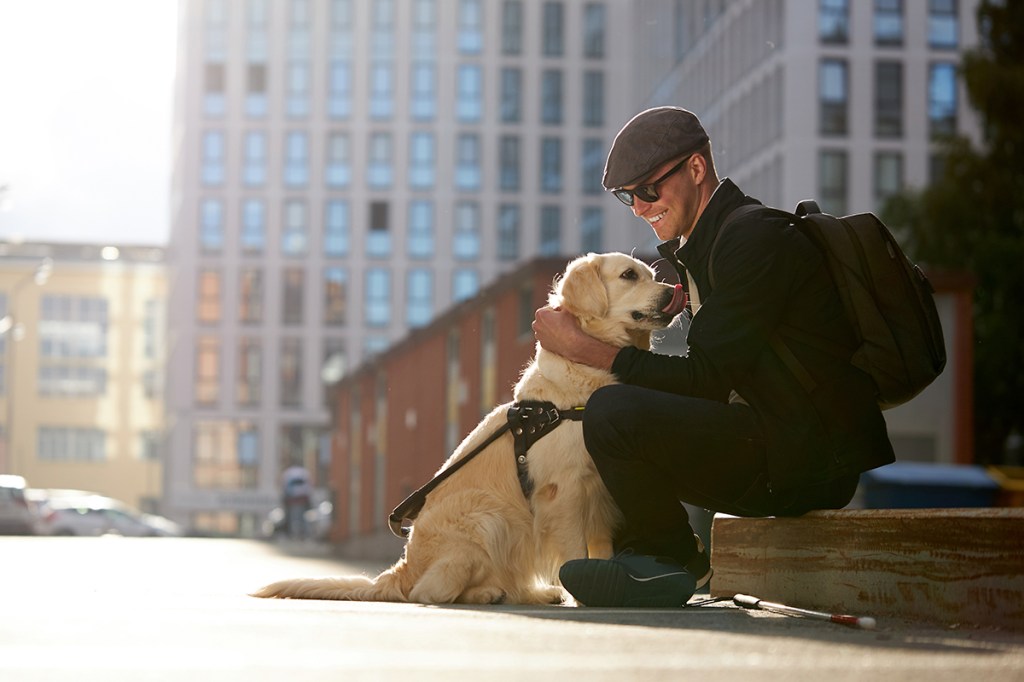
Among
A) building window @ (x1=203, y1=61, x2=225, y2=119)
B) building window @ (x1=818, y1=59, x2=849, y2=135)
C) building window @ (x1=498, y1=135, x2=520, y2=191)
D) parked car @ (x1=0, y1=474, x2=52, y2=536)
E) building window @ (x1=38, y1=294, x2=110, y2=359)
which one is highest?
building window @ (x1=203, y1=61, x2=225, y2=119)

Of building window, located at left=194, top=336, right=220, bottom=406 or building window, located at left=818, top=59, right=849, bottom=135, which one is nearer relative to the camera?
building window, located at left=818, top=59, right=849, bottom=135

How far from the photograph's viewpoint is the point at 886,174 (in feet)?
177

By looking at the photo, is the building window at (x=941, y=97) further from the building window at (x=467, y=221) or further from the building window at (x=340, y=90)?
the building window at (x=340, y=90)

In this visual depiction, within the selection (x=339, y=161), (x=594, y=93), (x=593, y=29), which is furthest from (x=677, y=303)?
(x=593, y=29)

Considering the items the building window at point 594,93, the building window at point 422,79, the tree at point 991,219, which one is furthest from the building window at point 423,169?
the tree at point 991,219

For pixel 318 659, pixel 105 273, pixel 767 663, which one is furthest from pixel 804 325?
pixel 105 273

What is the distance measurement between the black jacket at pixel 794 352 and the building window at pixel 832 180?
48.3 metres

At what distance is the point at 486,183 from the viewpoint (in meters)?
79.4

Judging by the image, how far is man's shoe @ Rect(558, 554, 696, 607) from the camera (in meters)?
5.36

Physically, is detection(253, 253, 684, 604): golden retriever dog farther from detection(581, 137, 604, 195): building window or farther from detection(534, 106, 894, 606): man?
detection(581, 137, 604, 195): building window

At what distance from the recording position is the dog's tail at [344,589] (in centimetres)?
588

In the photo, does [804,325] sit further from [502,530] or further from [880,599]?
[502,530]

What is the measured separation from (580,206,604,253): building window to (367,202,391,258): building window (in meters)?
A: 9.34

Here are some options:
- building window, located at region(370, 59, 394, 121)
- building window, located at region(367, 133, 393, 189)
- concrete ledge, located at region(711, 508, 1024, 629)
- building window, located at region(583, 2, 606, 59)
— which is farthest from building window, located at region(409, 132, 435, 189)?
concrete ledge, located at region(711, 508, 1024, 629)
